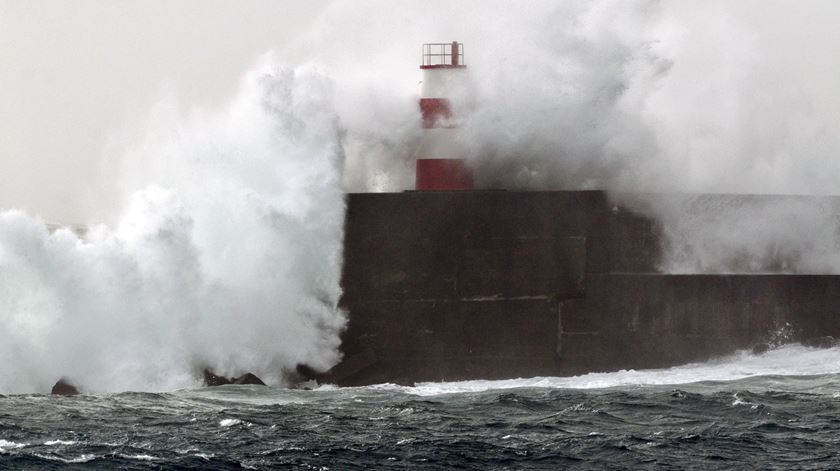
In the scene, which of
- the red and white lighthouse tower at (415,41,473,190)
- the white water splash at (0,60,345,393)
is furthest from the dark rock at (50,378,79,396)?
the red and white lighthouse tower at (415,41,473,190)

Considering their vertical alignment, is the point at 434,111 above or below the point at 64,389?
above

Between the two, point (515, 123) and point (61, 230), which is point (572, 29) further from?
point (61, 230)

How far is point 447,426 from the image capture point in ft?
40.4

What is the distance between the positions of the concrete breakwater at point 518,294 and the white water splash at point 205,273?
49 cm

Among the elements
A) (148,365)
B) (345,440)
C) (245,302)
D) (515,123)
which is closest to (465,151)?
(515,123)

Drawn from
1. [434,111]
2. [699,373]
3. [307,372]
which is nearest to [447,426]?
[307,372]

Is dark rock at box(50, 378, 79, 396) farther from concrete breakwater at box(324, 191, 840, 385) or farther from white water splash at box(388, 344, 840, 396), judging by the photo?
white water splash at box(388, 344, 840, 396)

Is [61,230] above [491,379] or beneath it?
above

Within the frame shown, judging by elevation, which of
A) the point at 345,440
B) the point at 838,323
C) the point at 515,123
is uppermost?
the point at 515,123

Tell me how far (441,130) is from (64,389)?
6.04 meters

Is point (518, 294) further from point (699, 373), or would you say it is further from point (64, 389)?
point (64, 389)

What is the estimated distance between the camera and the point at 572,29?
1834 cm

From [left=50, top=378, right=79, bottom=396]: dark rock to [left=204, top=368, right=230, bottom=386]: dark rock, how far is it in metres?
1.47

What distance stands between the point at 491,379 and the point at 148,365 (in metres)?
4.02
